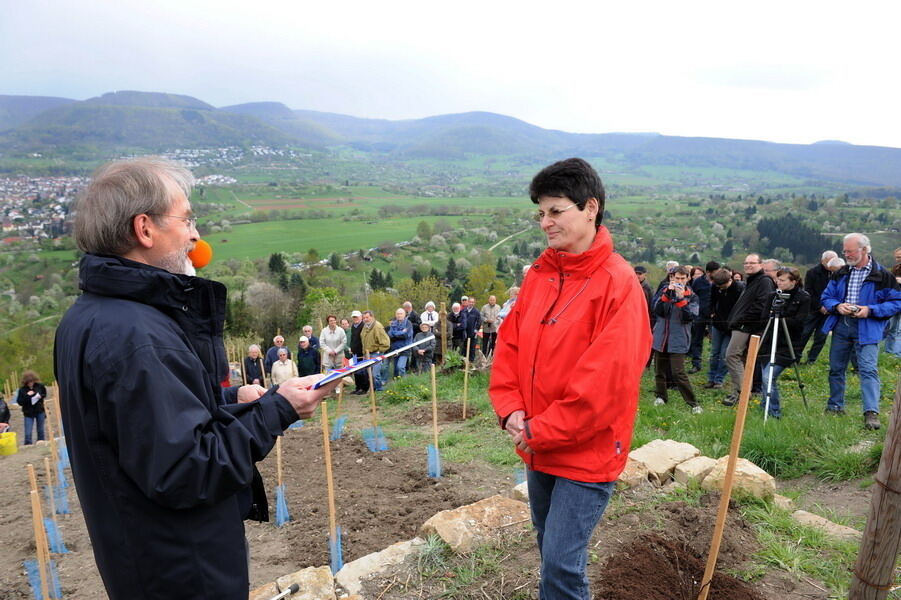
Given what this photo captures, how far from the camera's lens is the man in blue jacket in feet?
17.4

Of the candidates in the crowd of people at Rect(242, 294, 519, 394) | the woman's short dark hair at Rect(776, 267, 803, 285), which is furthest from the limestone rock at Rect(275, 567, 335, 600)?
the woman's short dark hair at Rect(776, 267, 803, 285)

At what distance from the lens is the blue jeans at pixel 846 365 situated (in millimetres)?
5359

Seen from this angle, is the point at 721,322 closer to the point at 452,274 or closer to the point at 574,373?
the point at 574,373

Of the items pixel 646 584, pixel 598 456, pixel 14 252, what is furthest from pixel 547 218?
pixel 14 252

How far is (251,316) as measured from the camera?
31078 mm

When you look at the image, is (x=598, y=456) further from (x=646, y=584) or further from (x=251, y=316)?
(x=251, y=316)

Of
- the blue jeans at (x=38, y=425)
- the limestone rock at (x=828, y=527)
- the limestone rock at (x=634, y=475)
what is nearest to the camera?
the limestone rock at (x=828, y=527)

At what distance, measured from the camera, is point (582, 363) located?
193 centimetres

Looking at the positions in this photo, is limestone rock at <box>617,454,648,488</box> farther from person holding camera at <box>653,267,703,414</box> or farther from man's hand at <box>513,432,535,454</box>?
person holding camera at <box>653,267,703,414</box>

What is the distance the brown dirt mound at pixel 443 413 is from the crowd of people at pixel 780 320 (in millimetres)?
2736

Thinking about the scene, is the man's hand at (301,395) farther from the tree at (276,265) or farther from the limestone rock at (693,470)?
the tree at (276,265)

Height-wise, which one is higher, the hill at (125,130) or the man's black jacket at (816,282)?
the hill at (125,130)

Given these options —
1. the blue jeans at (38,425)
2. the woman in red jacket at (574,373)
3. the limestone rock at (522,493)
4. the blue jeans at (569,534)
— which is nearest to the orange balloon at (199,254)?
the woman in red jacket at (574,373)

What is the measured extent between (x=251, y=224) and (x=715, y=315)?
84.3m
